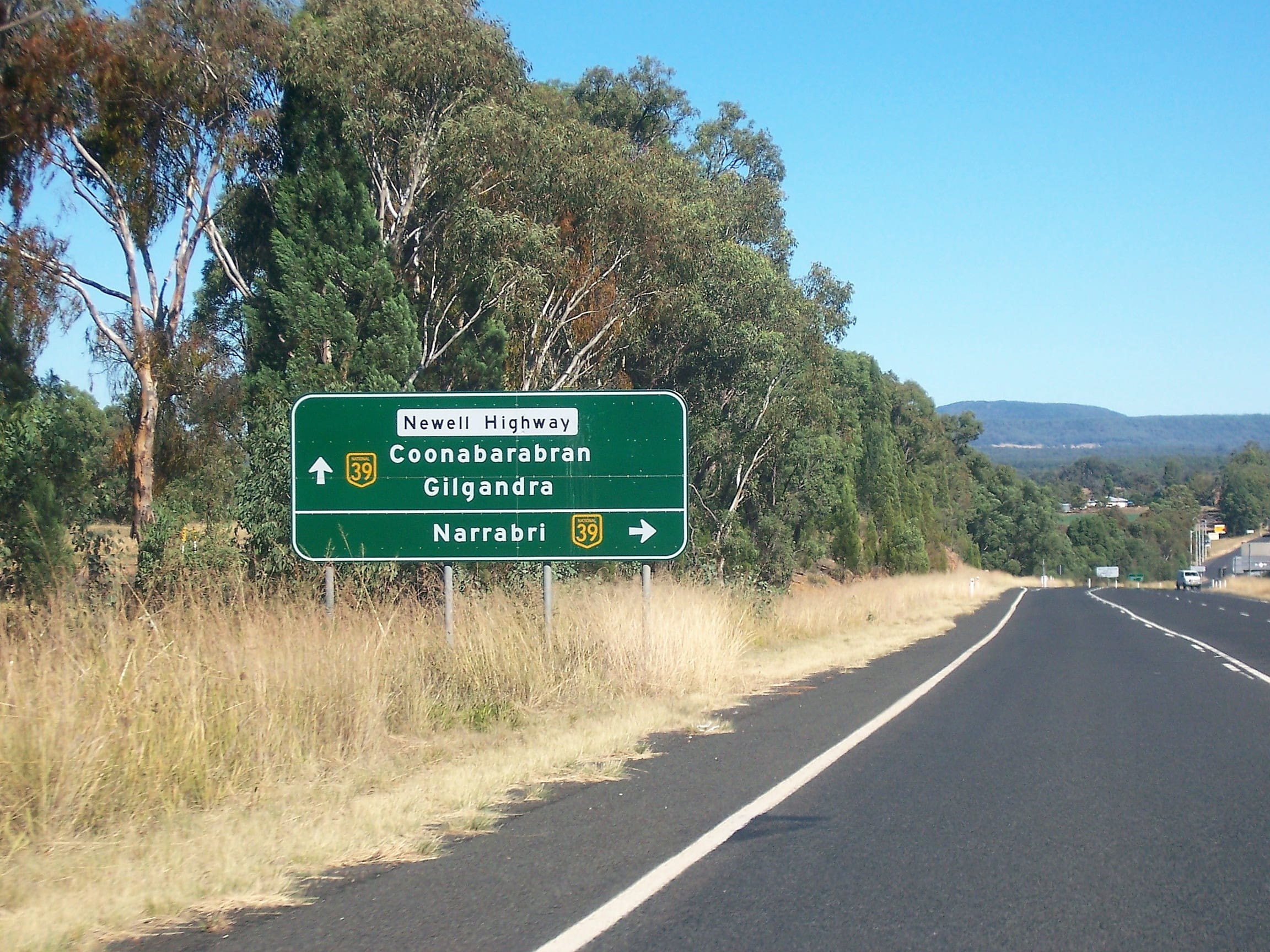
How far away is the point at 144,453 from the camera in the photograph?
989 inches

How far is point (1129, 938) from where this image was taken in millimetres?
5496

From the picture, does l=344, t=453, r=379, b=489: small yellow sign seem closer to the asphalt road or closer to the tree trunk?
the asphalt road

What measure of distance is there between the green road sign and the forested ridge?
2.21 meters

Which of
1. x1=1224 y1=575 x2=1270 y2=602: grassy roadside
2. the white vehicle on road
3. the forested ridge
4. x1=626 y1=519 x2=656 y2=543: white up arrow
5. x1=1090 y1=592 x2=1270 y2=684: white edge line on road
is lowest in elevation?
the white vehicle on road

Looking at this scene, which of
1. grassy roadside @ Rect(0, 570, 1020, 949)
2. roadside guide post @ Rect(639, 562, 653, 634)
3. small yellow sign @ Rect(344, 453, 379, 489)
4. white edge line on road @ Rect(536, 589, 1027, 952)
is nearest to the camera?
white edge line on road @ Rect(536, 589, 1027, 952)

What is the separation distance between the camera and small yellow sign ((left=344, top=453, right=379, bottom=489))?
1385 centimetres

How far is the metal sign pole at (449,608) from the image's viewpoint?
12.9 m

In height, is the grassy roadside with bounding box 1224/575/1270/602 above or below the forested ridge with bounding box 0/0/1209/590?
below

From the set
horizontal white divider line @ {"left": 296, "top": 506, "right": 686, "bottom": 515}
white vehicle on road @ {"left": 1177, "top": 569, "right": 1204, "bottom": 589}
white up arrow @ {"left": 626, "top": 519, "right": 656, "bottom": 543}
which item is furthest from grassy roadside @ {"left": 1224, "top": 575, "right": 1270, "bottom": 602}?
horizontal white divider line @ {"left": 296, "top": 506, "right": 686, "bottom": 515}

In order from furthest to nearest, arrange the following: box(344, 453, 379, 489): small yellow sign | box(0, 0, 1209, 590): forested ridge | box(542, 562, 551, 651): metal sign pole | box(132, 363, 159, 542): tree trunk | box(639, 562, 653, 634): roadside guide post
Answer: box(132, 363, 159, 542): tree trunk < box(0, 0, 1209, 590): forested ridge < box(639, 562, 653, 634): roadside guide post < box(344, 453, 379, 489): small yellow sign < box(542, 562, 551, 651): metal sign pole

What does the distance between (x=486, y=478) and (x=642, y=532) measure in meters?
1.84

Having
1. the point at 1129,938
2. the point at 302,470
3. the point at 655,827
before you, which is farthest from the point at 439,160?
the point at 1129,938

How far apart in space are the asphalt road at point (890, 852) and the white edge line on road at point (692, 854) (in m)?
0.07

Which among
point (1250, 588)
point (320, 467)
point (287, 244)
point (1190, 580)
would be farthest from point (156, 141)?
point (1190, 580)
